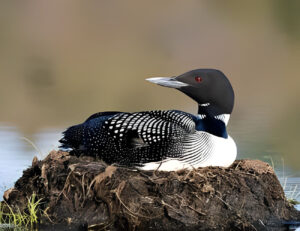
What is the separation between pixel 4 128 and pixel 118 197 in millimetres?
4949

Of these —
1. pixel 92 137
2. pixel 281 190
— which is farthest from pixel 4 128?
pixel 281 190

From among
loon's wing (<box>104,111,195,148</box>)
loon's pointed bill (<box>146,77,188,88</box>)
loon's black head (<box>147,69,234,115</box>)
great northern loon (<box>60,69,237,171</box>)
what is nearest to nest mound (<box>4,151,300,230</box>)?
great northern loon (<box>60,69,237,171</box>)

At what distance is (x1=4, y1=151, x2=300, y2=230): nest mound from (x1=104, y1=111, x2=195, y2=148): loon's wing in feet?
0.77

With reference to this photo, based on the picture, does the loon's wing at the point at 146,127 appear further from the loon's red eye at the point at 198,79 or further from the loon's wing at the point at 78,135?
the loon's red eye at the point at 198,79

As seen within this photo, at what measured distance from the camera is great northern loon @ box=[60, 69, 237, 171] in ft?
19.1

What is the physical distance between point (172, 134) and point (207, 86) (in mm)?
424

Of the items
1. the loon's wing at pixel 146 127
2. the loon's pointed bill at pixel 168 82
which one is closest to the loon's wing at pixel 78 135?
the loon's wing at pixel 146 127

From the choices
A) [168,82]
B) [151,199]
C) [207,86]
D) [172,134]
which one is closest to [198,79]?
[207,86]

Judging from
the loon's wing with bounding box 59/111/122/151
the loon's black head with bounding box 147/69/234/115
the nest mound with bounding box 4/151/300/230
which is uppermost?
the loon's black head with bounding box 147/69/234/115

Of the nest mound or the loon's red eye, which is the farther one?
the loon's red eye

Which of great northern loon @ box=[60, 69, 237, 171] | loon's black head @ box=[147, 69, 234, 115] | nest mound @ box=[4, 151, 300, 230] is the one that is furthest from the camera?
loon's black head @ box=[147, 69, 234, 115]

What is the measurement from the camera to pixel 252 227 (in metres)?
5.58

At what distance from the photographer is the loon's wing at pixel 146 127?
586 centimetres

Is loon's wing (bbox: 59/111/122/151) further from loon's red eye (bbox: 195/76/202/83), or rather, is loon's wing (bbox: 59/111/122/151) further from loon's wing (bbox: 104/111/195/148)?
loon's red eye (bbox: 195/76/202/83)
